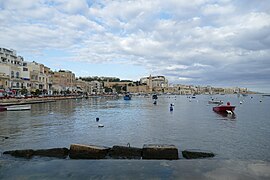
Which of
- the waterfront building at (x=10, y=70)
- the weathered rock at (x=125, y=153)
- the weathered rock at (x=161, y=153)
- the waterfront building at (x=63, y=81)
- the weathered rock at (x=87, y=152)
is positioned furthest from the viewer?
the waterfront building at (x=63, y=81)

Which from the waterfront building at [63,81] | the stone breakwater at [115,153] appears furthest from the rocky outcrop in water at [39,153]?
the waterfront building at [63,81]

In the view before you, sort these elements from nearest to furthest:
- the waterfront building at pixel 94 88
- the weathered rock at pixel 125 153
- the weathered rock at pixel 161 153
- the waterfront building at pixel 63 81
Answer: the weathered rock at pixel 161 153 → the weathered rock at pixel 125 153 → the waterfront building at pixel 63 81 → the waterfront building at pixel 94 88

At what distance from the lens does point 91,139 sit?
58.4 feet

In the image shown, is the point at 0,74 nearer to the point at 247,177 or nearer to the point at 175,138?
the point at 175,138

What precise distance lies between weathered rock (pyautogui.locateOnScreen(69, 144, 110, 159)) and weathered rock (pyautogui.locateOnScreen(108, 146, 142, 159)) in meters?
0.44

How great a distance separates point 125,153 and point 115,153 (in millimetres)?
515

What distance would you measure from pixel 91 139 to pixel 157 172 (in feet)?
28.1

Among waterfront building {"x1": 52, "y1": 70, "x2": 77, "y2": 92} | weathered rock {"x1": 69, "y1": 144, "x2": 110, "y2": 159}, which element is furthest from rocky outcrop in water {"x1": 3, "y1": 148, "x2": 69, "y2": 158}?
waterfront building {"x1": 52, "y1": 70, "x2": 77, "y2": 92}

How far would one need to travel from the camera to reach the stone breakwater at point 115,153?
1248 cm

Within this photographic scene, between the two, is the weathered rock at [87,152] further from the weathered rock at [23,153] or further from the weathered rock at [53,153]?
the weathered rock at [23,153]

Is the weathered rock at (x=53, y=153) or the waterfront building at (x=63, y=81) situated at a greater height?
the waterfront building at (x=63, y=81)

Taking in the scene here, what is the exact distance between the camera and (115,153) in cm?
1308

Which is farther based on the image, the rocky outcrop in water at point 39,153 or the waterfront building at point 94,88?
the waterfront building at point 94,88

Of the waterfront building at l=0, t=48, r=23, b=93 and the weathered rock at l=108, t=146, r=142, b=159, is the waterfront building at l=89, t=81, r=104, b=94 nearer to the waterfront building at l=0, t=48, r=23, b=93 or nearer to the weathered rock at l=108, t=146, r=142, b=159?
the waterfront building at l=0, t=48, r=23, b=93
